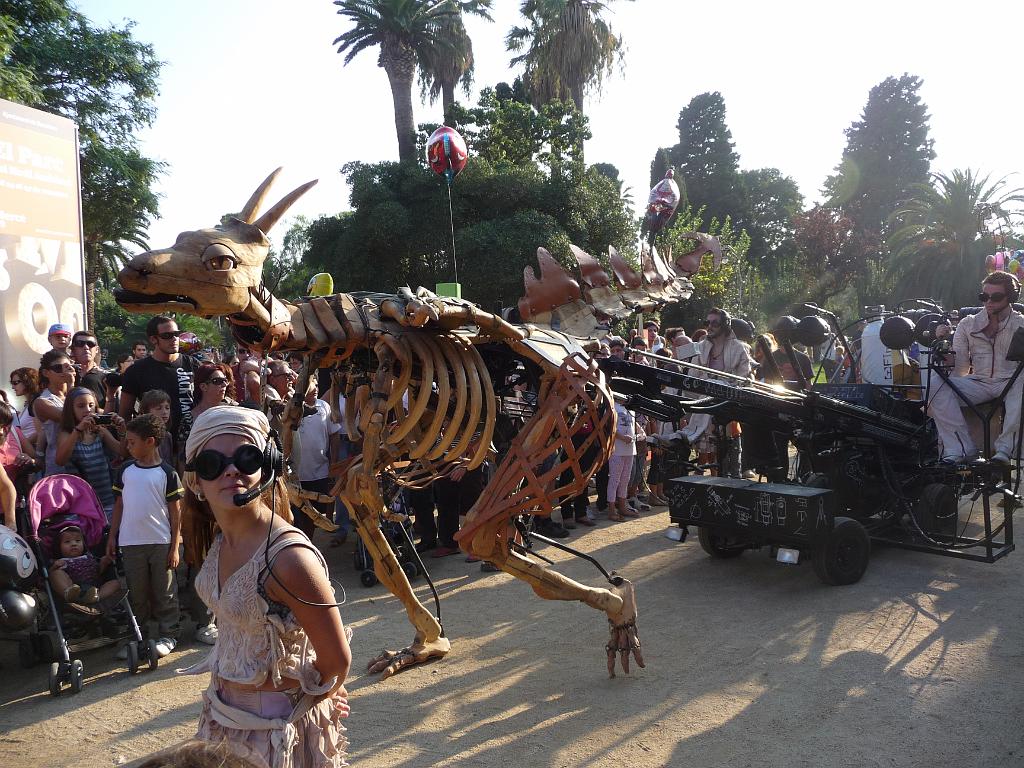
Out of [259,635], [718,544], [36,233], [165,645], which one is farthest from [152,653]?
[36,233]

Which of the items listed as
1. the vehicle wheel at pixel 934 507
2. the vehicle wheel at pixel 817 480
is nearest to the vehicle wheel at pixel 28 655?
the vehicle wheel at pixel 817 480

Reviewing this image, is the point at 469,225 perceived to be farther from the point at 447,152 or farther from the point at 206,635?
the point at 206,635

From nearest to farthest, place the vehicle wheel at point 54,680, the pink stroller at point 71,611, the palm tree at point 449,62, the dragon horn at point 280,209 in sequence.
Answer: the dragon horn at point 280,209 → the vehicle wheel at point 54,680 → the pink stroller at point 71,611 → the palm tree at point 449,62

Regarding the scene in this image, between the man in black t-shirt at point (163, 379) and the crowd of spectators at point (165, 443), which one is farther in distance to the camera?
the man in black t-shirt at point (163, 379)

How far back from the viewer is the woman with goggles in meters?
2.23

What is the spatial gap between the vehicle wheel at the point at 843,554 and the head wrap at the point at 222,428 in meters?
5.38

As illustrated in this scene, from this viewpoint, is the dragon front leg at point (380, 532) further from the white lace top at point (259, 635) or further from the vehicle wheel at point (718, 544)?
the vehicle wheel at point (718, 544)

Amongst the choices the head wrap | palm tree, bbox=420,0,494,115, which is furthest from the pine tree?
the head wrap

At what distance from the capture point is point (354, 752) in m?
4.32

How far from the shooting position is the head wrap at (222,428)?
2359 mm

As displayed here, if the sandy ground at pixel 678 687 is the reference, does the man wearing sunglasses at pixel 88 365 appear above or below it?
above

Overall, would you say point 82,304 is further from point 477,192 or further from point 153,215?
point 153,215

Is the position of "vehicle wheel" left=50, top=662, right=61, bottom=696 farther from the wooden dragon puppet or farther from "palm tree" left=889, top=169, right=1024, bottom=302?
"palm tree" left=889, top=169, right=1024, bottom=302

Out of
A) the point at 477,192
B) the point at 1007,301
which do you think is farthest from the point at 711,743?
the point at 477,192
